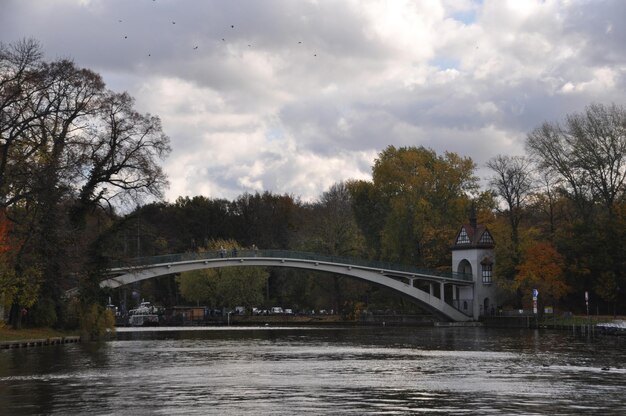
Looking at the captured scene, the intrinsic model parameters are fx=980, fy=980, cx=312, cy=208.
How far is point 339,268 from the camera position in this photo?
90875 mm

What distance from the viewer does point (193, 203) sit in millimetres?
139500

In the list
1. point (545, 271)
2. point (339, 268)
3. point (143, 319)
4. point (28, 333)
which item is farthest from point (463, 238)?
point (28, 333)

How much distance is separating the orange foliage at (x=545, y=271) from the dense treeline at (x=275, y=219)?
14 centimetres

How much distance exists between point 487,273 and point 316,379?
6858 centimetres

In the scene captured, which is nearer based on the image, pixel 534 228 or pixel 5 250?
pixel 5 250

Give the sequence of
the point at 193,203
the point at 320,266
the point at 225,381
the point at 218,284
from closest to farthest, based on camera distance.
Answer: the point at 225,381, the point at 320,266, the point at 218,284, the point at 193,203

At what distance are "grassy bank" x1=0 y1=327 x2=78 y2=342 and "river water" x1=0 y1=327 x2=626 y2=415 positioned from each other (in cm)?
195

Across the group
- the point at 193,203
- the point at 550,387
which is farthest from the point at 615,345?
the point at 193,203

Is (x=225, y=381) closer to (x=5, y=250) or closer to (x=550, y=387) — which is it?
(x=550, y=387)

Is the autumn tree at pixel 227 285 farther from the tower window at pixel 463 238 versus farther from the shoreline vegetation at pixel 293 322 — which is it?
the tower window at pixel 463 238

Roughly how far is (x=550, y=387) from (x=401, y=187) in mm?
74782

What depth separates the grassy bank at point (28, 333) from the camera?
5428 cm

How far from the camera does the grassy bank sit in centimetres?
5428

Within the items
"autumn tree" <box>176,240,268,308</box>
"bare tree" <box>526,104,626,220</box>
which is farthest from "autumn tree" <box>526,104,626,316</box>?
"autumn tree" <box>176,240,268,308</box>
